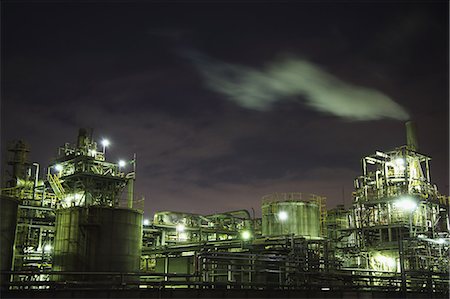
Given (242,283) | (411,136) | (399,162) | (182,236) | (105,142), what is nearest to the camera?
(242,283)

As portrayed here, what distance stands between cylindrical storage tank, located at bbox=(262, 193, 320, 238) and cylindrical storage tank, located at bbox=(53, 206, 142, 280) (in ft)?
53.9

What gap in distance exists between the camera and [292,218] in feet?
154

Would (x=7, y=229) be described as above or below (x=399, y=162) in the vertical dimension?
below

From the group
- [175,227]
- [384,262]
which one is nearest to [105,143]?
[175,227]

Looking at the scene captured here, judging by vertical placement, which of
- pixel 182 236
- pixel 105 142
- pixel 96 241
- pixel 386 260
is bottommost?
pixel 386 260

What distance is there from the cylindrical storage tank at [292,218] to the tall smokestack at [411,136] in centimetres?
1232

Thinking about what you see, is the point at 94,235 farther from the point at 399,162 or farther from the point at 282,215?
the point at 399,162

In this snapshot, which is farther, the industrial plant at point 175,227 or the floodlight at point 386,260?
the floodlight at point 386,260

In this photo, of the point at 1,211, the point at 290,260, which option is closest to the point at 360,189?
the point at 290,260

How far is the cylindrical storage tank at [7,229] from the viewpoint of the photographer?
25641 mm

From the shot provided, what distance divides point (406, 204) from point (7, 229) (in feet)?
111

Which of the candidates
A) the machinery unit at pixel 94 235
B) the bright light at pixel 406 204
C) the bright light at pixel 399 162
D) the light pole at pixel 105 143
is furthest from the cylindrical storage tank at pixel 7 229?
the bright light at pixel 399 162

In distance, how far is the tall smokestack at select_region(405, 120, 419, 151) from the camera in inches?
1973

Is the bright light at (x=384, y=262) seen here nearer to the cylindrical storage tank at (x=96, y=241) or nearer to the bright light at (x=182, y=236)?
the bright light at (x=182, y=236)
